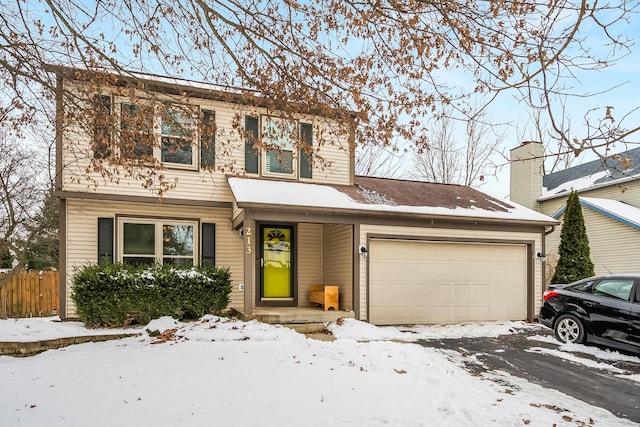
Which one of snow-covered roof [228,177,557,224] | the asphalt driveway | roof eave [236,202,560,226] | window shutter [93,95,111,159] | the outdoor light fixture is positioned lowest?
the asphalt driveway

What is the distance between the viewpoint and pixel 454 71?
5.33 meters

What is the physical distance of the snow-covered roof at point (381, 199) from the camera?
9.29 metres

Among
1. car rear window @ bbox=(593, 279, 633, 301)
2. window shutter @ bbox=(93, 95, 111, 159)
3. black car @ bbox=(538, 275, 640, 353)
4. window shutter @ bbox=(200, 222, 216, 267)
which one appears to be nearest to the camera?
window shutter @ bbox=(93, 95, 111, 159)

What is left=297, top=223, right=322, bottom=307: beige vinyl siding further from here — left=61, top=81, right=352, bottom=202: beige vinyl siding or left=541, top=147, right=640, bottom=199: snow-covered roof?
left=541, top=147, right=640, bottom=199: snow-covered roof

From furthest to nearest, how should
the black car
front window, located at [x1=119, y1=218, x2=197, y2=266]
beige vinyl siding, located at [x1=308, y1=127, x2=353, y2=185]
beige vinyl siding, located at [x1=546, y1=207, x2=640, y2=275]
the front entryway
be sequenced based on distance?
beige vinyl siding, located at [x1=546, y1=207, x2=640, y2=275], beige vinyl siding, located at [x1=308, y1=127, x2=353, y2=185], the front entryway, front window, located at [x1=119, y1=218, x2=197, y2=266], the black car

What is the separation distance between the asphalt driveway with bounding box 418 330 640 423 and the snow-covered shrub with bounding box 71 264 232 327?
429 cm

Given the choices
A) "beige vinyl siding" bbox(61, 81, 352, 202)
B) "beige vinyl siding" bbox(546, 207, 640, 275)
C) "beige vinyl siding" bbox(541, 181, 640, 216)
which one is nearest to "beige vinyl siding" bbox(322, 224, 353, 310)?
"beige vinyl siding" bbox(61, 81, 352, 202)

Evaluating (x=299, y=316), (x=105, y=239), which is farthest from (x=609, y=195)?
(x=105, y=239)

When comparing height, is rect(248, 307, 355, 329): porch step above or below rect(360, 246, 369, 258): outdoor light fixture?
below

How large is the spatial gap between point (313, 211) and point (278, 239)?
2092 mm

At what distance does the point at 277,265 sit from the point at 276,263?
0.18 feet

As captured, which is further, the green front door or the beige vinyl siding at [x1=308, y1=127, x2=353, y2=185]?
the beige vinyl siding at [x1=308, y1=127, x2=353, y2=185]

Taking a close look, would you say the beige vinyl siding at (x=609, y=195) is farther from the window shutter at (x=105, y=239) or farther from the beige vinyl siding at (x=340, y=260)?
the window shutter at (x=105, y=239)

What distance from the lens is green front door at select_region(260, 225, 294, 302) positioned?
1076cm
